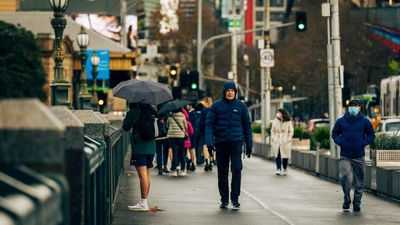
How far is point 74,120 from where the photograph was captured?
7.33 m

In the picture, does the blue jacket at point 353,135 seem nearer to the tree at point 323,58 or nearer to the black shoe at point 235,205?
the black shoe at point 235,205

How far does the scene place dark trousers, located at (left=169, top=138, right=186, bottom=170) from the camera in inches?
1145

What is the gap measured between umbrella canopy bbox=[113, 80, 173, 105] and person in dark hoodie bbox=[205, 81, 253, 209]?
51.8 inches

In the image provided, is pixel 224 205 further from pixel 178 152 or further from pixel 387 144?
pixel 178 152

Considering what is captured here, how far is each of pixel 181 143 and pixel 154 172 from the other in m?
1.89

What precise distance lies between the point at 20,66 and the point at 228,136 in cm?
5926

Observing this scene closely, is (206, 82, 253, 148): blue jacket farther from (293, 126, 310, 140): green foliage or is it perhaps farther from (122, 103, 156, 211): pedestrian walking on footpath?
(293, 126, 310, 140): green foliage

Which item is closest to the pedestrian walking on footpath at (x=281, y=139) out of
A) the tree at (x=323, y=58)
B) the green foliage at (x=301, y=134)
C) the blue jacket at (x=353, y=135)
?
the green foliage at (x=301, y=134)

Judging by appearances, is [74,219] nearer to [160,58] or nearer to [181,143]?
[181,143]

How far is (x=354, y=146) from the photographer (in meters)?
18.6

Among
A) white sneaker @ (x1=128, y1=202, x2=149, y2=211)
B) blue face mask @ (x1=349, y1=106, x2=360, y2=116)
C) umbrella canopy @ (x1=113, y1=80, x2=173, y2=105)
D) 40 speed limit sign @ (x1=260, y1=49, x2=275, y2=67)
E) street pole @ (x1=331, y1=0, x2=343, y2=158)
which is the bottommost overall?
white sneaker @ (x1=128, y1=202, x2=149, y2=211)

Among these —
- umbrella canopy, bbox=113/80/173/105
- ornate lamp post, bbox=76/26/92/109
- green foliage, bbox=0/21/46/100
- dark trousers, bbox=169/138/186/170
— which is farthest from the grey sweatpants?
green foliage, bbox=0/21/46/100

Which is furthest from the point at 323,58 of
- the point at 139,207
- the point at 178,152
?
the point at 139,207

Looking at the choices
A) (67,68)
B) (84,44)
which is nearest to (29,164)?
(84,44)
